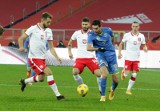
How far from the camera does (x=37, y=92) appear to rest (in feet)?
58.2

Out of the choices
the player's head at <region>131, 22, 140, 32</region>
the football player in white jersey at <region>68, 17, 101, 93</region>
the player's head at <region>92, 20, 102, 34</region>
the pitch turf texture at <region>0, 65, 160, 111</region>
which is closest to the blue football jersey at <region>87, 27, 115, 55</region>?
the player's head at <region>92, 20, 102, 34</region>

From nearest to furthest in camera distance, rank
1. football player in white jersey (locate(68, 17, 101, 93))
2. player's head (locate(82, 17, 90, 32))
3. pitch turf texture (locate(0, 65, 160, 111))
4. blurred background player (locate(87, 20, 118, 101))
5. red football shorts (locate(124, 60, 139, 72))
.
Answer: pitch turf texture (locate(0, 65, 160, 111)) < blurred background player (locate(87, 20, 118, 101)) < player's head (locate(82, 17, 90, 32)) < football player in white jersey (locate(68, 17, 101, 93)) < red football shorts (locate(124, 60, 139, 72))

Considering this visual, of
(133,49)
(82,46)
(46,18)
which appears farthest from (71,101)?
(133,49)

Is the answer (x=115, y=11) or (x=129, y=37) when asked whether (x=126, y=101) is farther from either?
(x=115, y=11)

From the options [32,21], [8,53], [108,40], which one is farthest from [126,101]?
[32,21]

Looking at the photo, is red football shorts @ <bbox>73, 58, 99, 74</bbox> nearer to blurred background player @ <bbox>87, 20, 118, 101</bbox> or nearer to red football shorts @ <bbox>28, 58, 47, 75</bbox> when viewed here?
blurred background player @ <bbox>87, 20, 118, 101</bbox>

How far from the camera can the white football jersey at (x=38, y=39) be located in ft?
50.7

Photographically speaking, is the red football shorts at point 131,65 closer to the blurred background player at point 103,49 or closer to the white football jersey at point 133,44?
the white football jersey at point 133,44

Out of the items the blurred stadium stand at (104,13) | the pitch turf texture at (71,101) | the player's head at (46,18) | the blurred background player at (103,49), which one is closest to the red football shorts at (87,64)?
the pitch turf texture at (71,101)

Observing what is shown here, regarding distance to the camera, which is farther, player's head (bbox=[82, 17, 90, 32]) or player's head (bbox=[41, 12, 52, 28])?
player's head (bbox=[82, 17, 90, 32])

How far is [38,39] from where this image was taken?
15539 mm

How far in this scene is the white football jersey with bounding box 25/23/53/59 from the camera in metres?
15.5

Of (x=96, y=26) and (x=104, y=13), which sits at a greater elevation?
(x=104, y=13)

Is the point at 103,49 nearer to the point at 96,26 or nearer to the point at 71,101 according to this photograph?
the point at 96,26
